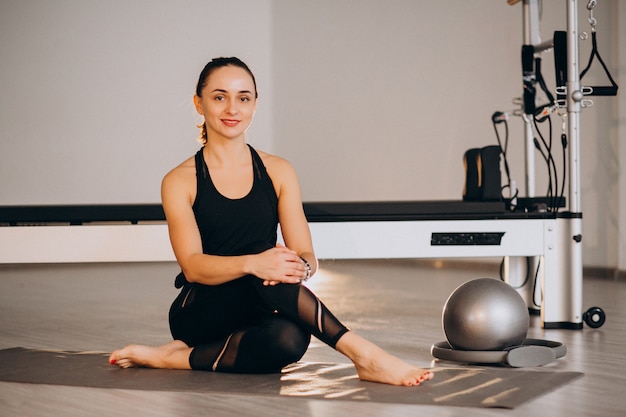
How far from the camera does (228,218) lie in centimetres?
246

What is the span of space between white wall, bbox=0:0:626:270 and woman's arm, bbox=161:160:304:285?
4.34 metres

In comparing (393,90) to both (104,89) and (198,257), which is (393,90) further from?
(198,257)

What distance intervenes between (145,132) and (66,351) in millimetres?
4535

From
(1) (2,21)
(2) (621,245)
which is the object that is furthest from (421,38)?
(1) (2,21)

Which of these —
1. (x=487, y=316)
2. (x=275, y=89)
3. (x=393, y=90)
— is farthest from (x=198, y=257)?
(x=275, y=89)

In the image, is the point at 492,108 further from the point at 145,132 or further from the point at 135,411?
the point at 135,411

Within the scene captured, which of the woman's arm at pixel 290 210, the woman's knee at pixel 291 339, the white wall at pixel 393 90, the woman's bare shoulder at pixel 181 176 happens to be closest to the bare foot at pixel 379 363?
the woman's knee at pixel 291 339

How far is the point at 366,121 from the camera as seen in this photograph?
6.96 metres

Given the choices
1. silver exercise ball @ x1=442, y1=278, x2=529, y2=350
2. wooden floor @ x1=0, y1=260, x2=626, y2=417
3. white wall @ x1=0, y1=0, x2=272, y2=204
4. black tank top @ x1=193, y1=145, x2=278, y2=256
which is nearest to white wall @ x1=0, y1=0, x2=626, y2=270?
white wall @ x1=0, y1=0, x2=272, y2=204

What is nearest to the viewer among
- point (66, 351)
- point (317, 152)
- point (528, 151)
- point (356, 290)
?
point (66, 351)

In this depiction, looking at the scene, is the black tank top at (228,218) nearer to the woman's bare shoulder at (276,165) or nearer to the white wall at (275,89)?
the woman's bare shoulder at (276,165)

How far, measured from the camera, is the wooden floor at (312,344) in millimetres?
2074

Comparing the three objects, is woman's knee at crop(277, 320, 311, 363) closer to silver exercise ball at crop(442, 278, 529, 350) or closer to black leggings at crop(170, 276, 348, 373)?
black leggings at crop(170, 276, 348, 373)

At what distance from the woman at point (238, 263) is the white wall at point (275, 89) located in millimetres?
4194
